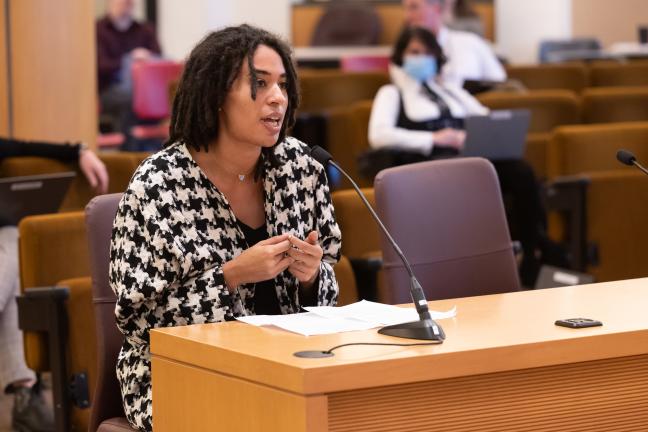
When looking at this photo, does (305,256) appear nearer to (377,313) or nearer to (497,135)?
(377,313)

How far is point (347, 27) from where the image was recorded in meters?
12.6

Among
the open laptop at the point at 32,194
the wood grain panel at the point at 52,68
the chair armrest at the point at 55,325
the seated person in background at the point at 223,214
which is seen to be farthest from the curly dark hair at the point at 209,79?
the wood grain panel at the point at 52,68

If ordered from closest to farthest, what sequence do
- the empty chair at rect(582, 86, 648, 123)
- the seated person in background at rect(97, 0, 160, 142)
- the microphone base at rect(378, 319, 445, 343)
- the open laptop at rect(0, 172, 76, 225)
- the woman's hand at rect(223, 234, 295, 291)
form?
the microphone base at rect(378, 319, 445, 343)
the woman's hand at rect(223, 234, 295, 291)
the open laptop at rect(0, 172, 76, 225)
the empty chair at rect(582, 86, 648, 123)
the seated person in background at rect(97, 0, 160, 142)

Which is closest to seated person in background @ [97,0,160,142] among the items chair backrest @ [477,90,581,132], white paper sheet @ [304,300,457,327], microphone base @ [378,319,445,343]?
chair backrest @ [477,90,581,132]

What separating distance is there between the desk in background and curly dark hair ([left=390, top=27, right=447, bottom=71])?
11.8 feet

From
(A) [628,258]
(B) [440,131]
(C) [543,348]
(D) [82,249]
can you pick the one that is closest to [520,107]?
(B) [440,131]

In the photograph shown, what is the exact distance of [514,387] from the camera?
7.07ft

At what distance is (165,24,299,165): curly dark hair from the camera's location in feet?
8.80

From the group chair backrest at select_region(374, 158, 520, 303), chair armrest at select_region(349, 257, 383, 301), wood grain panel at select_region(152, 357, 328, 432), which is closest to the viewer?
wood grain panel at select_region(152, 357, 328, 432)

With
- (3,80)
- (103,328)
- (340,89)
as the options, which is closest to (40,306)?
(103,328)

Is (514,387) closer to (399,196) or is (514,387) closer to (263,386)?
(263,386)

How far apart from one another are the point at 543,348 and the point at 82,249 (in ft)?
5.84

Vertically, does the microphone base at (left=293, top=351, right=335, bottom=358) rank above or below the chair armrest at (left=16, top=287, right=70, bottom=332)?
above

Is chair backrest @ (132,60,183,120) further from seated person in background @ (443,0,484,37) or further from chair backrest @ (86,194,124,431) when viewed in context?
chair backrest @ (86,194,124,431)
